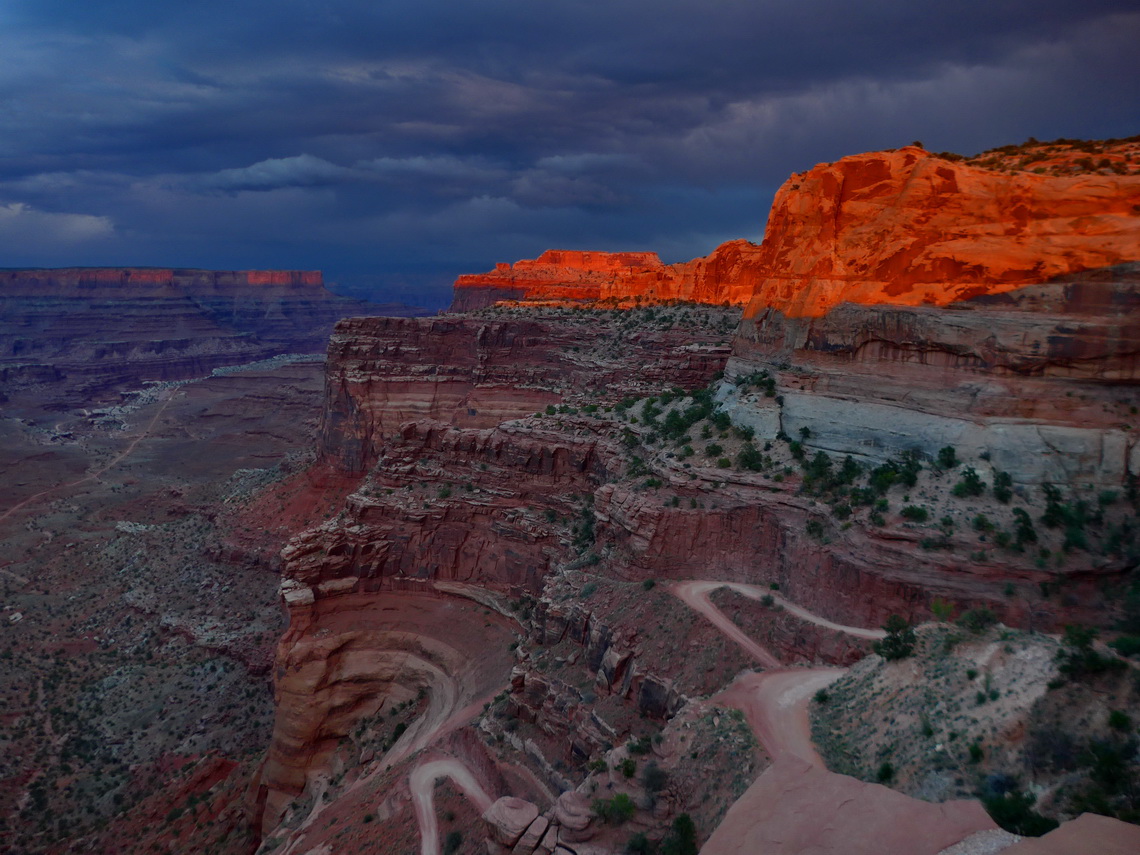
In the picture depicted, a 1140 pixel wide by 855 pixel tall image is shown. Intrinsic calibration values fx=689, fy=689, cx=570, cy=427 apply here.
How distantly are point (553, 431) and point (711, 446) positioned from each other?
373 inches

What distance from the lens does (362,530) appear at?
1308 inches

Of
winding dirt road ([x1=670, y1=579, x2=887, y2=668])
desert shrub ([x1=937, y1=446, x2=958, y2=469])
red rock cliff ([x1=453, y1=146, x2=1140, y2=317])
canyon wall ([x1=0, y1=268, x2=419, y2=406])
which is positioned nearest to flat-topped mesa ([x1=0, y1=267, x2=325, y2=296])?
canyon wall ([x1=0, y1=268, x2=419, y2=406])

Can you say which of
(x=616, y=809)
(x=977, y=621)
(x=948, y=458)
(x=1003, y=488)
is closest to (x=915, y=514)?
(x=948, y=458)

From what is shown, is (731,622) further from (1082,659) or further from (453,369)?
(453,369)

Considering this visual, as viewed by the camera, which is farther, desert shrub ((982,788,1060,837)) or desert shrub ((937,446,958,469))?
desert shrub ((937,446,958,469))

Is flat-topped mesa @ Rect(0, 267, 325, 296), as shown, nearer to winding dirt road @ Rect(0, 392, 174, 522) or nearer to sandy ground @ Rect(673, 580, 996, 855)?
winding dirt road @ Rect(0, 392, 174, 522)

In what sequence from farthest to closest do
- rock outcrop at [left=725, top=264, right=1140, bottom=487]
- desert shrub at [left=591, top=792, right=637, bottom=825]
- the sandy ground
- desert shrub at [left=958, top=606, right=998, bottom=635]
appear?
rock outcrop at [left=725, top=264, right=1140, bottom=487] → desert shrub at [left=958, top=606, right=998, bottom=635] → desert shrub at [left=591, top=792, right=637, bottom=825] → the sandy ground

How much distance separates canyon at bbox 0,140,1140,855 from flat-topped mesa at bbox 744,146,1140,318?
119 mm

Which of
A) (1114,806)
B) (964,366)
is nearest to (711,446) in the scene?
(964,366)

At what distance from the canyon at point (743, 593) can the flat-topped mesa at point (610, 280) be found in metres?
19.0

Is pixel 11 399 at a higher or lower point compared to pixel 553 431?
lower

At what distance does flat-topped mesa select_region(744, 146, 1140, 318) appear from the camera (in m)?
21.9

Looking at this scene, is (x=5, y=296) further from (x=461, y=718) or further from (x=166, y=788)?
(x=461, y=718)

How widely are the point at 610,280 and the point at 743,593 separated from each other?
75.2 metres
